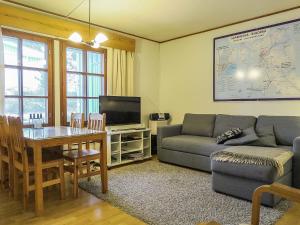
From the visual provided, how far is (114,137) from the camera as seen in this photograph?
401cm

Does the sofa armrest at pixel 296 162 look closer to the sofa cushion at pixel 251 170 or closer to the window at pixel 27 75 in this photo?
the sofa cushion at pixel 251 170

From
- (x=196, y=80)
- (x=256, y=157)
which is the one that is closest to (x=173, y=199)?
(x=256, y=157)

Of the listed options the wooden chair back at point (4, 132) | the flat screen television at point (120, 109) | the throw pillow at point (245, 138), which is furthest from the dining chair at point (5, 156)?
the throw pillow at point (245, 138)

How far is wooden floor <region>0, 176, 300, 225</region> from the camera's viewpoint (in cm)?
211

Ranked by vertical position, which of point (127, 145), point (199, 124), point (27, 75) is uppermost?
point (27, 75)

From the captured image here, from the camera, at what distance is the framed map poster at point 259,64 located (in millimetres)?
3467

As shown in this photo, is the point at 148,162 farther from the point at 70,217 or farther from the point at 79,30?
the point at 79,30

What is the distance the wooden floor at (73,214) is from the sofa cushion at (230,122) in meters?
1.54

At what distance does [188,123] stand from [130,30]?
206 centimetres

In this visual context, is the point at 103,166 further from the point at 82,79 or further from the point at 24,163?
the point at 82,79

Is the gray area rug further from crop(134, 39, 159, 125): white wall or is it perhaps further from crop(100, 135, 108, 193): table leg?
crop(134, 39, 159, 125): white wall

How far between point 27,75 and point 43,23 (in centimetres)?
81

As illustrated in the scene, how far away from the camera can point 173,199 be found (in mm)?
2574

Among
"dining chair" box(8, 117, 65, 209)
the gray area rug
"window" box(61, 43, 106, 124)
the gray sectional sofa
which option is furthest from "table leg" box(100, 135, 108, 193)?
"window" box(61, 43, 106, 124)
